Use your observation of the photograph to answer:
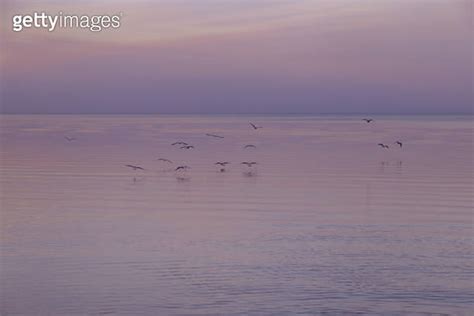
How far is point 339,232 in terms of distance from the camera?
1172cm

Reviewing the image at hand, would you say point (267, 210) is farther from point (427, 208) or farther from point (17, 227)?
point (17, 227)

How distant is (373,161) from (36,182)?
1129cm

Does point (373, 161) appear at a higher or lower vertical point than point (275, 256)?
higher

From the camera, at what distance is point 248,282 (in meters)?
8.99

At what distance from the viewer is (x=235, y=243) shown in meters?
10.9

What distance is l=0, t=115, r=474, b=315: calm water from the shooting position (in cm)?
834

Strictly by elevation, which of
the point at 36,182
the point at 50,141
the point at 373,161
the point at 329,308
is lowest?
the point at 329,308

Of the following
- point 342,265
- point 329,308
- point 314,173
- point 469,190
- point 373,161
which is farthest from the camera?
point 373,161

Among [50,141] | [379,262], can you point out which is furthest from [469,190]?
[50,141]

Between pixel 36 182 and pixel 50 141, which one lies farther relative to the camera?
pixel 50 141

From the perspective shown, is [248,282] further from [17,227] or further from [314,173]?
[314,173]

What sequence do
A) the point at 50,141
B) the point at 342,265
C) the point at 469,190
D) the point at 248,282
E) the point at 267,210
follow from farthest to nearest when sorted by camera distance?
the point at 50,141 → the point at 469,190 → the point at 267,210 → the point at 342,265 → the point at 248,282

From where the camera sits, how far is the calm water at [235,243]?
27.4 feet

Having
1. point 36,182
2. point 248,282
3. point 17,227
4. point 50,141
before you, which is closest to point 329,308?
point 248,282
